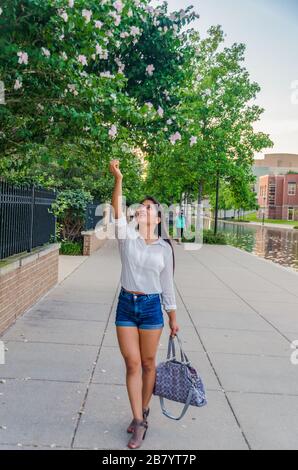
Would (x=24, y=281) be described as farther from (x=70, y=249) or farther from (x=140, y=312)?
(x=70, y=249)

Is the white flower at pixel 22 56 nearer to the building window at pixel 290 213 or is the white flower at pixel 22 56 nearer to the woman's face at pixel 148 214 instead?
the woman's face at pixel 148 214

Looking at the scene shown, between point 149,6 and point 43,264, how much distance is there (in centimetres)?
506

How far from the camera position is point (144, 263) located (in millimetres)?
4090

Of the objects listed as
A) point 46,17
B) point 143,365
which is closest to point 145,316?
point 143,365

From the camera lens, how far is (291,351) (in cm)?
709

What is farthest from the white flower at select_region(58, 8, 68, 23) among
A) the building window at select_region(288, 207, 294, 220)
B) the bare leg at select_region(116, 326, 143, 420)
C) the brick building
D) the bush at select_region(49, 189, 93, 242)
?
the building window at select_region(288, 207, 294, 220)

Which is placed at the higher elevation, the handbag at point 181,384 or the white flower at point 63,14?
the white flower at point 63,14

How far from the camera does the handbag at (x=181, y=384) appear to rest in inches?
157

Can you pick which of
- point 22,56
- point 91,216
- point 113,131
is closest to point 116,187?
point 22,56

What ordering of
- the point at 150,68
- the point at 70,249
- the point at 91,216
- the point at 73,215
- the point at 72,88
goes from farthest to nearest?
the point at 91,216 → the point at 73,215 → the point at 70,249 → the point at 150,68 → the point at 72,88

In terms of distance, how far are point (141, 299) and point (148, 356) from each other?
1.48 ft

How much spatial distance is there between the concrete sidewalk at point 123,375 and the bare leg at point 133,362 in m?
0.33

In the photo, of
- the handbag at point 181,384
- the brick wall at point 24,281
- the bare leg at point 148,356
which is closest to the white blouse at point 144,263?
Result: the bare leg at point 148,356
